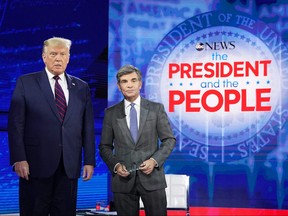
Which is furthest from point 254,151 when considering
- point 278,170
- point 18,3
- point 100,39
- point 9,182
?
point 18,3

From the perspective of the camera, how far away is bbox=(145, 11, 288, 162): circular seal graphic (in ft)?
18.1

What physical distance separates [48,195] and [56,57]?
85 centimetres

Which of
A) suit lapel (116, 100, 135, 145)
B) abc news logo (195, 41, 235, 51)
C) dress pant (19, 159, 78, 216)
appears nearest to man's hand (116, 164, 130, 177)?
suit lapel (116, 100, 135, 145)

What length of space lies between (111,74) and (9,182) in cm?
158

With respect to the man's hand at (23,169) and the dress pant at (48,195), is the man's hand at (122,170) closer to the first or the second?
the dress pant at (48,195)

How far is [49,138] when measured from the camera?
3.22m

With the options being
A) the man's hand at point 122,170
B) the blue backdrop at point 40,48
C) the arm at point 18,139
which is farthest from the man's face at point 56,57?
the blue backdrop at point 40,48

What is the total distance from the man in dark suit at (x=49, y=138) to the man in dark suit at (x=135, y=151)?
7.3 inches

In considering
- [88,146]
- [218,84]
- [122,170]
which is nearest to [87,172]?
[88,146]

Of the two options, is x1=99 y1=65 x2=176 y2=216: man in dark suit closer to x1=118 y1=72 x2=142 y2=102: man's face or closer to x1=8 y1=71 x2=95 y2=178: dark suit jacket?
x1=118 y1=72 x2=142 y2=102: man's face

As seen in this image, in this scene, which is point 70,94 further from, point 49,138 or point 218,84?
point 218,84

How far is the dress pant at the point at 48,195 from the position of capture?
3150 millimetres

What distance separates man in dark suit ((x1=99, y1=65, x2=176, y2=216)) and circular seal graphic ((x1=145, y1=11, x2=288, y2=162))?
7.57ft

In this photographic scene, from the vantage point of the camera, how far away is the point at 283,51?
5.48m
